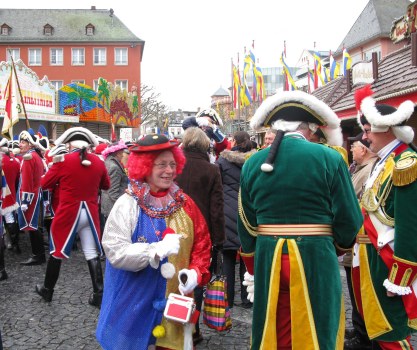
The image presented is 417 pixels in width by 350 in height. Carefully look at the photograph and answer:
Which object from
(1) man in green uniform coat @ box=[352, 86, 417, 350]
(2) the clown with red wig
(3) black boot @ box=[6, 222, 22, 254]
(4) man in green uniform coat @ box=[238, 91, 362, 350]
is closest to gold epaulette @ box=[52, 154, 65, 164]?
(2) the clown with red wig

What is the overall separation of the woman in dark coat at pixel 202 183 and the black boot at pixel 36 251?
375cm

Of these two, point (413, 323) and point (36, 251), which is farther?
point (36, 251)

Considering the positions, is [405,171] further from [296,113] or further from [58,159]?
[58,159]

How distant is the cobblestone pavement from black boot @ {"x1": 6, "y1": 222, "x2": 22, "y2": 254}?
5.23 feet

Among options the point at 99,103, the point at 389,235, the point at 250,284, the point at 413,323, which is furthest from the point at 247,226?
the point at 99,103

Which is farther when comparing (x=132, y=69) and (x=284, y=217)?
(x=132, y=69)

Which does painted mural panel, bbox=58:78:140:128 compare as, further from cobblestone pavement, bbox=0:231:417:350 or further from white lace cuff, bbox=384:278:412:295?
white lace cuff, bbox=384:278:412:295

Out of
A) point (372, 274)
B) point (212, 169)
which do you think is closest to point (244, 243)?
point (372, 274)

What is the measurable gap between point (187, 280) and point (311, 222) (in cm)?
77

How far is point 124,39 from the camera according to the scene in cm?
4975

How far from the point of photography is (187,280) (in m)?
2.77

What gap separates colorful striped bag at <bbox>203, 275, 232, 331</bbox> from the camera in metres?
3.27

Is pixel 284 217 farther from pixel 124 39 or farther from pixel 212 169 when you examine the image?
pixel 124 39

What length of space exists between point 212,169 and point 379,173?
61.0 inches
